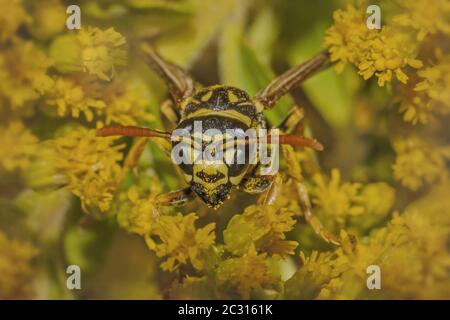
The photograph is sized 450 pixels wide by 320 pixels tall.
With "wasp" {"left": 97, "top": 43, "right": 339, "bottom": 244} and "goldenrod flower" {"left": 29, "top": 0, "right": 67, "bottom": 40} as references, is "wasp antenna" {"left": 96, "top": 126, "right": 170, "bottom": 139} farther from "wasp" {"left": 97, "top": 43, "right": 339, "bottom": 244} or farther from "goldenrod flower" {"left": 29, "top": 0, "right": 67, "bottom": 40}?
"goldenrod flower" {"left": 29, "top": 0, "right": 67, "bottom": 40}

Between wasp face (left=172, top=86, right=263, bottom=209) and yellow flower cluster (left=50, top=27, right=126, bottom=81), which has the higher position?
yellow flower cluster (left=50, top=27, right=126, bottom=81)

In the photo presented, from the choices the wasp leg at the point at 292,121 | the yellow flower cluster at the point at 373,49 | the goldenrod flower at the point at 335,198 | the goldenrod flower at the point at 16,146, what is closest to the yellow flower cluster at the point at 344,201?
the goldenrod flower at the point at 335,198

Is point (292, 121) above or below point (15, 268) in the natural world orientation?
above

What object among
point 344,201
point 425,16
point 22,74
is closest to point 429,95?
point 425,16

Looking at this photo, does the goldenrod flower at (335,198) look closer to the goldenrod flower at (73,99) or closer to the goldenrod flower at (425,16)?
the goldenrod flower at (425,16)

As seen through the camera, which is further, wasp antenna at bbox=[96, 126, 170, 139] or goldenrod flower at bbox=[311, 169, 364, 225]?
goldenrod flower at bbox=[311, 169, 364, 225]

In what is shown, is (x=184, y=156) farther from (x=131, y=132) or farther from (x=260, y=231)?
(x=260, y=231)

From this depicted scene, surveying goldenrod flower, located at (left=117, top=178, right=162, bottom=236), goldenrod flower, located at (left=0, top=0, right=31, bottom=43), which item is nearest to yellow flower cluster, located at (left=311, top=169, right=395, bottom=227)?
goldenrod flower, located at (left=117, top=178, right=162, bottom=236)

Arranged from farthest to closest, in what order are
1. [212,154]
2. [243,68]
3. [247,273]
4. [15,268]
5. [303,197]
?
[243,68] < [15,268] < [303,197] < [247,273] < [212,154]

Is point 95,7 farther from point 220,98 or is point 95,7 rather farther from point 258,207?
point 258,207
